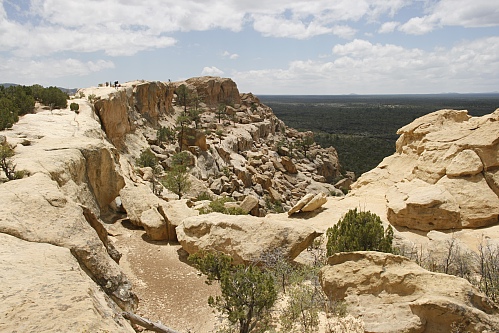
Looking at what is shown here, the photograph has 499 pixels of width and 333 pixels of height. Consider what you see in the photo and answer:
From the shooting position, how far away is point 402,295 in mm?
8102

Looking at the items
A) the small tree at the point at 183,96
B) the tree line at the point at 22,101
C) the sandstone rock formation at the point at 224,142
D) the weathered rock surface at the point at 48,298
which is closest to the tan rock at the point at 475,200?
the sandstone rock formation at the point at 224,142

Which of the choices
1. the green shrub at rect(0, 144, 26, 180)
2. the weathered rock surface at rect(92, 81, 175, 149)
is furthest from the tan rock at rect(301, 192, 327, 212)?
the weathered rock surface at rect(92, 81, 175, 149)

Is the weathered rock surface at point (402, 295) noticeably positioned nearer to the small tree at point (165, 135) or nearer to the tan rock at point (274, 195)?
the tan rock at point (274, 195)

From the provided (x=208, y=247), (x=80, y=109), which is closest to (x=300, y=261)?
(x=208, y=247)

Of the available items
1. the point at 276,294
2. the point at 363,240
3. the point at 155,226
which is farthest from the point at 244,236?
the point at 276,294

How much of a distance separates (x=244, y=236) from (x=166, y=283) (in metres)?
3.18

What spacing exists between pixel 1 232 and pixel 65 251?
1605 mm

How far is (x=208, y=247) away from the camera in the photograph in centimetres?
1355

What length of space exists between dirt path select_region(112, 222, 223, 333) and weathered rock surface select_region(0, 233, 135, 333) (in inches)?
156

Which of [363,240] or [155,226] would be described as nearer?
[363,240]

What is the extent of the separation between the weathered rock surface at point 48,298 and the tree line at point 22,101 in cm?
1521

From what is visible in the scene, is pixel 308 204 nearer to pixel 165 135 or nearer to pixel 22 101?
pixel 22 101

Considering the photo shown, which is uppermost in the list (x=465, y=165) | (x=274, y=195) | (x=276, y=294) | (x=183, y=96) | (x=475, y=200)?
(x=183, y=96)

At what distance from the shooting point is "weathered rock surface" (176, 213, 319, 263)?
42.0 ft
